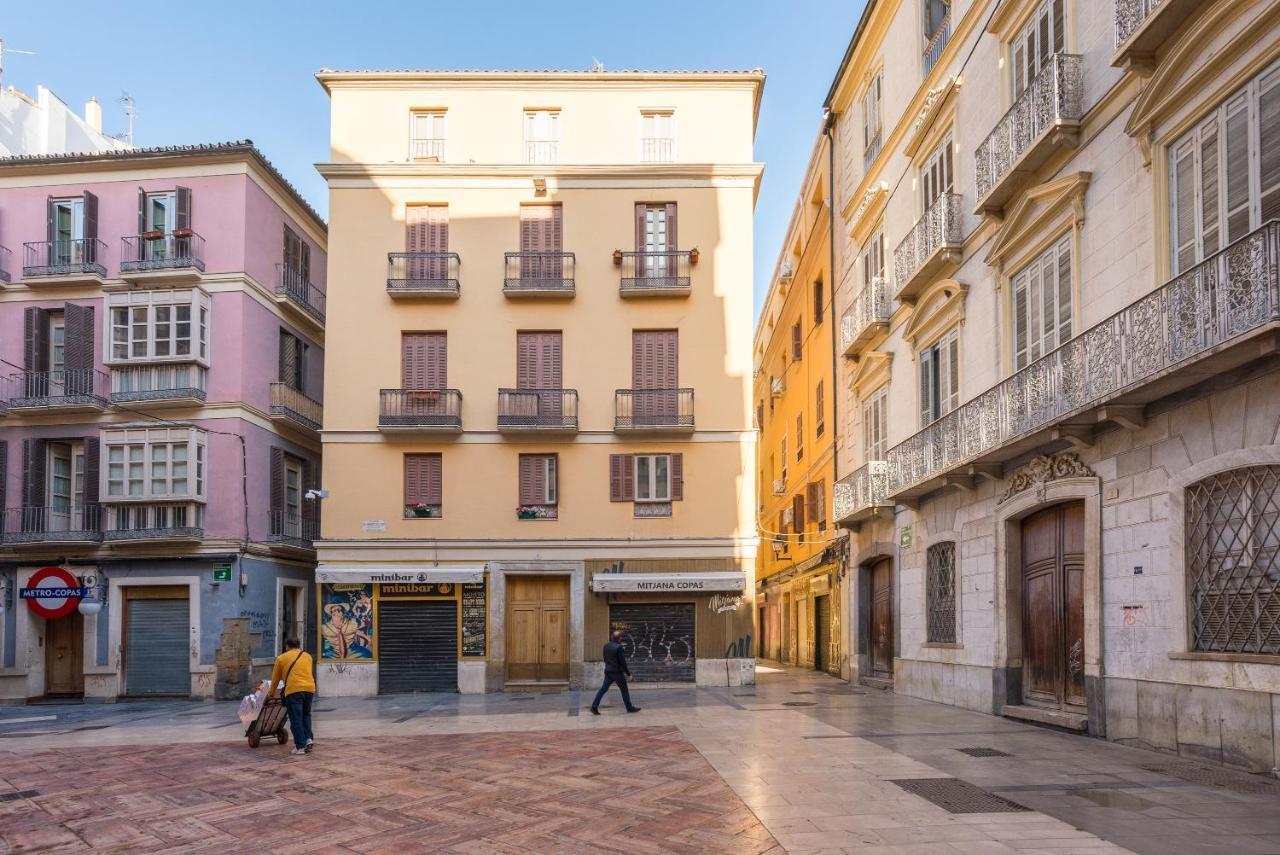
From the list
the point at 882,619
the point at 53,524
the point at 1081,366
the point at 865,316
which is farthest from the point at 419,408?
the point at 1081,366

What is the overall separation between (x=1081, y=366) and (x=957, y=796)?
6.08m

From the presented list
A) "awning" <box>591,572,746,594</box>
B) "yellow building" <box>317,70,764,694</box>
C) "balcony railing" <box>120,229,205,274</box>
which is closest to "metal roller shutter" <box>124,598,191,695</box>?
"yellow building" <box>317,70,764,694</box>

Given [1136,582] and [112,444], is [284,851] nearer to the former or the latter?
[1136,582]

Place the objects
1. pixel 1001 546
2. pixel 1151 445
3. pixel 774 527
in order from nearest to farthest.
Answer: pixel 1151 445 → pixel 1001 546 → pixel 774 527

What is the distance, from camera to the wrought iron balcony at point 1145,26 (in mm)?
11281

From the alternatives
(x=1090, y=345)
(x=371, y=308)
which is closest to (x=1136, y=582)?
(x=1090, y=345)

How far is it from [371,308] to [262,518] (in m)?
6.02

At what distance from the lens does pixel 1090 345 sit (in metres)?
12.9

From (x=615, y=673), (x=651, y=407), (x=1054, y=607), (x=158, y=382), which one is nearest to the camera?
(x=1054, y=607)

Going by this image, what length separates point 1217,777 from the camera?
10.3 metres

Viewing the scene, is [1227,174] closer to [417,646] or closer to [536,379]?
[536,379]

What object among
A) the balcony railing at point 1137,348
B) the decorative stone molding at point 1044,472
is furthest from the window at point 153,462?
the decorative stone molding at point 1044,472

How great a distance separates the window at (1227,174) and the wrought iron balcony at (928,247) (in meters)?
6.38

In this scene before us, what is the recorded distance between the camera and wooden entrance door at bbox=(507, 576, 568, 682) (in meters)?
24.4
